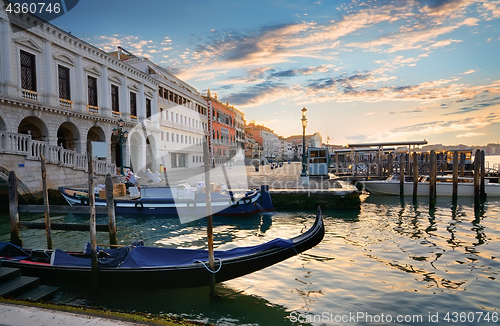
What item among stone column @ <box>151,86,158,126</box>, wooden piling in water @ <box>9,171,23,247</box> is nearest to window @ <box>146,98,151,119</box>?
stone column @ <box>151,86,158,126</box>

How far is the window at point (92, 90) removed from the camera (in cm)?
2145

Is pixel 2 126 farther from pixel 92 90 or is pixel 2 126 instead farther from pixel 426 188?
A: pixel 426 188

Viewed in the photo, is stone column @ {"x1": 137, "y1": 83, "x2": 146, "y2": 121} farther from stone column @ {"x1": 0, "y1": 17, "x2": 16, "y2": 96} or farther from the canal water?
the canal water

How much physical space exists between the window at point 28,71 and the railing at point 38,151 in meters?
3.81

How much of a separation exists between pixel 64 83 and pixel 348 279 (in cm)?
2069

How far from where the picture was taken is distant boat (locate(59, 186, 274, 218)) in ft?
41.4

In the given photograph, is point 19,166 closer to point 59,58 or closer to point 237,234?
point 59,58

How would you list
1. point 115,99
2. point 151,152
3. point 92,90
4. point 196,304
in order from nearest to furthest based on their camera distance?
point 196,304 → point 92,90 → point 115,99 → point 151,152

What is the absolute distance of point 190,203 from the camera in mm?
12672

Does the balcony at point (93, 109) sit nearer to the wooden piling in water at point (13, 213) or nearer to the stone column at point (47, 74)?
the stone column at point (47, 74)

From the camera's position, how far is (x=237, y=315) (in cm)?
480

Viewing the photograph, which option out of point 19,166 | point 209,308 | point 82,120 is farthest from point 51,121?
point 209,308

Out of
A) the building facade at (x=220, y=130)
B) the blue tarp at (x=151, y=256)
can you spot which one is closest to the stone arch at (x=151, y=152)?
the building facade at (x=220, y=130)

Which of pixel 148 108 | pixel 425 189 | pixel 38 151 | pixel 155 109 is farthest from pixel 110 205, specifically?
pixel 155 109
